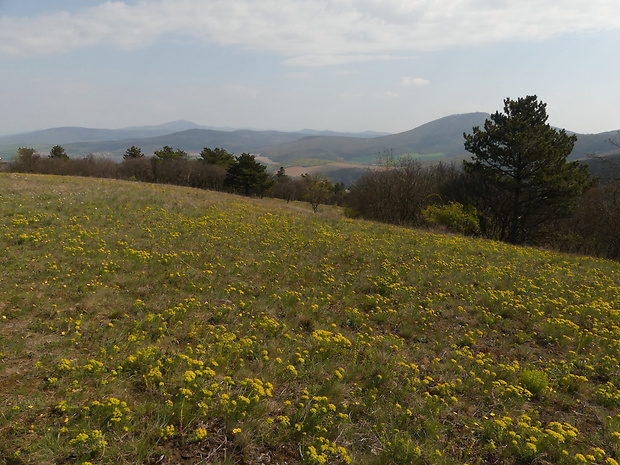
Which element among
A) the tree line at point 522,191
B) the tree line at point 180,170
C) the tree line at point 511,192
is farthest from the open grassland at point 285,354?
the tree line at point 180,170

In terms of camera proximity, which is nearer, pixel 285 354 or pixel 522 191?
pixel 285 354

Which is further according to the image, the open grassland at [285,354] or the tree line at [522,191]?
the tree line at [522,191]

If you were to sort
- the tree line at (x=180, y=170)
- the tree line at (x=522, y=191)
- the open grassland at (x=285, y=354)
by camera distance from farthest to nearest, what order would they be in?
the tree line at (x=180, y=170)
the tree line at (x=522, y=191)
the open grassland at (x=285, y=354)

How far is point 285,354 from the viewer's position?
18.0ft

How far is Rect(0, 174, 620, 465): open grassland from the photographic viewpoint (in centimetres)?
364

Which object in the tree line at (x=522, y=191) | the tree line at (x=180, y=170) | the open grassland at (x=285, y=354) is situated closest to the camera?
the open grassland at (x=285, y=354)

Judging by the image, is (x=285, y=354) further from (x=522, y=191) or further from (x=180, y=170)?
(x=180, y=170)

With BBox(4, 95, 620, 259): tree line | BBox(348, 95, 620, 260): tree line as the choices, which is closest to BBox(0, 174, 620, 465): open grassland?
BBox(4, 95, 620, 259): tree line

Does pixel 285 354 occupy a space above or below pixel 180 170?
below

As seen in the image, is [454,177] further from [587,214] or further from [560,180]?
[560,180]

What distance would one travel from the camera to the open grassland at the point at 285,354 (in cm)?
364

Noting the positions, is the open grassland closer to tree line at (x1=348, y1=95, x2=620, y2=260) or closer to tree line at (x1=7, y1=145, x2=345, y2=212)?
tree line at (x1=348, y1=95, x2=620, y2=260)

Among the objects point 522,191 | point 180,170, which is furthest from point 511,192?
point 180,170

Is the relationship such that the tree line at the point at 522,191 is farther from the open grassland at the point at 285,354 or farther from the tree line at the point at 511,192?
the open grassland at the point at 285,354
